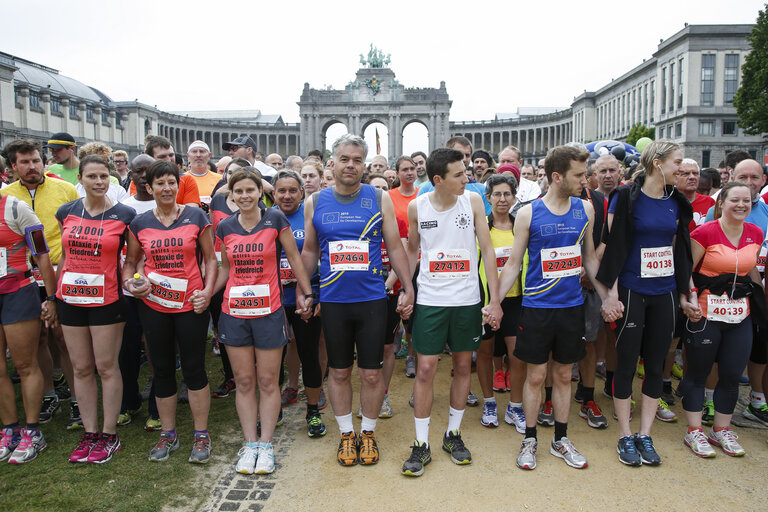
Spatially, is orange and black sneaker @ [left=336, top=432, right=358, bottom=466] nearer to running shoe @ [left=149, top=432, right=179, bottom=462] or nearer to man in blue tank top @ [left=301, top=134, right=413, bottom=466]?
man in blue tank top @ [left=301, top=134, right=413, bottom=466]

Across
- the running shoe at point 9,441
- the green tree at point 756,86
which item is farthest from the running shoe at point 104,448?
the green tree at point 756,86

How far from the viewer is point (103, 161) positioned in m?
4.50

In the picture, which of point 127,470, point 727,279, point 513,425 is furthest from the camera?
point 513,425

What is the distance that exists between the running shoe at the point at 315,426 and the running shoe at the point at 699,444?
10.8 ft

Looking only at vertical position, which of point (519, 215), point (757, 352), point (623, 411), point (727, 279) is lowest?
point (623, 411)

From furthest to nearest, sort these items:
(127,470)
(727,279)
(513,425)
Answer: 1. (513,425)
2. (727,279)
3. (127,470)

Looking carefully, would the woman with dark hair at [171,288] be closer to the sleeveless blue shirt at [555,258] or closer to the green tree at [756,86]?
the sleeveless blue shirt at [555,258]

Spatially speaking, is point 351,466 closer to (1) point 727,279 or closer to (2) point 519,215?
(2) point 519,215

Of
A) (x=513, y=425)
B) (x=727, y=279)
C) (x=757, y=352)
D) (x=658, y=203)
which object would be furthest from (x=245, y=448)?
(x=757, y=352)

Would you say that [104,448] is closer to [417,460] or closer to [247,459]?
[247,459]

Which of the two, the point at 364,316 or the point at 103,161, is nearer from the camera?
the point at 364,316

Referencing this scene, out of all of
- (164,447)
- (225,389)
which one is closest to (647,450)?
(164,447)

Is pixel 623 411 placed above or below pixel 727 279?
below

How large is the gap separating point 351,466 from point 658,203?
11.3 feet
